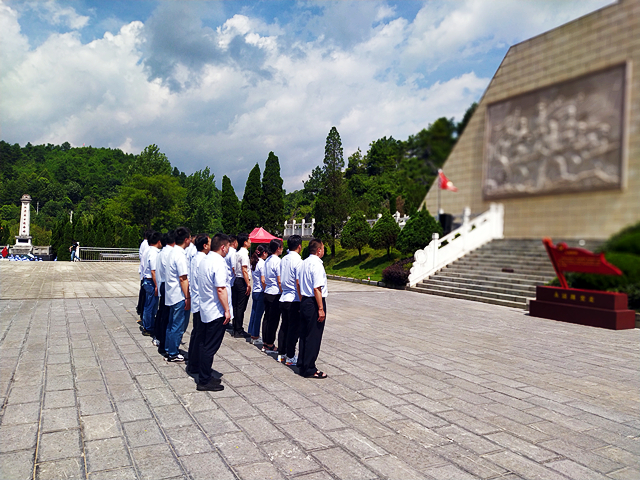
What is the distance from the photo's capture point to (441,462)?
3238mm

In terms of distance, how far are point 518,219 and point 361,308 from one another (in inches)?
421

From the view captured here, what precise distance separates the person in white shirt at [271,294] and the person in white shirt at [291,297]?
0.50 metres

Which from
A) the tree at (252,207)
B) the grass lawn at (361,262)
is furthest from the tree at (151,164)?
the grass lawn at (361,262)

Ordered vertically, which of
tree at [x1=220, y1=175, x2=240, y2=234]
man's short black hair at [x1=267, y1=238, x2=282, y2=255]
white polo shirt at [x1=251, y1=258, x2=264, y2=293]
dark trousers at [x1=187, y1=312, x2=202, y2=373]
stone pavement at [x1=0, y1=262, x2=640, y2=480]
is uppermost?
tree at [x1=220, y1=175, x2=240, y2=234]

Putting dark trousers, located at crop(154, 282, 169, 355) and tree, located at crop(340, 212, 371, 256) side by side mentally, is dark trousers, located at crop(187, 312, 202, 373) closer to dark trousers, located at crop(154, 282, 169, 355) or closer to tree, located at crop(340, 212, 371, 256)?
dark trousers, located at crop(154, 282, 169, 355)

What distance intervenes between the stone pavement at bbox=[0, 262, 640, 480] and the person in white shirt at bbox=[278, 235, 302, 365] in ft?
1.03

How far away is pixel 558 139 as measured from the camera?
570 mm

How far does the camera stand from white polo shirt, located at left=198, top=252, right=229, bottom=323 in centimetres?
470

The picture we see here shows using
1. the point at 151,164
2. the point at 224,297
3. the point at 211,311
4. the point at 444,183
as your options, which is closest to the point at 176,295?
the point at 211,311

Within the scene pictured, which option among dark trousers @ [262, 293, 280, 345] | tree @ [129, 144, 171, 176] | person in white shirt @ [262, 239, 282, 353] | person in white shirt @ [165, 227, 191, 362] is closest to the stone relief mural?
person in white shirt @ [165, 227, 191, 362]

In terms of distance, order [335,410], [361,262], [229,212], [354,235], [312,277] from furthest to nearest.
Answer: [229,212] → [361,262] → [354,235] → [312,277] → [335,410]

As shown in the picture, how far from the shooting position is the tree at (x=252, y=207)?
1217 inches

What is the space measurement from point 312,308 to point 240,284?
2.63 meters

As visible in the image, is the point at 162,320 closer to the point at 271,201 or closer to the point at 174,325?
the point at 174,325
